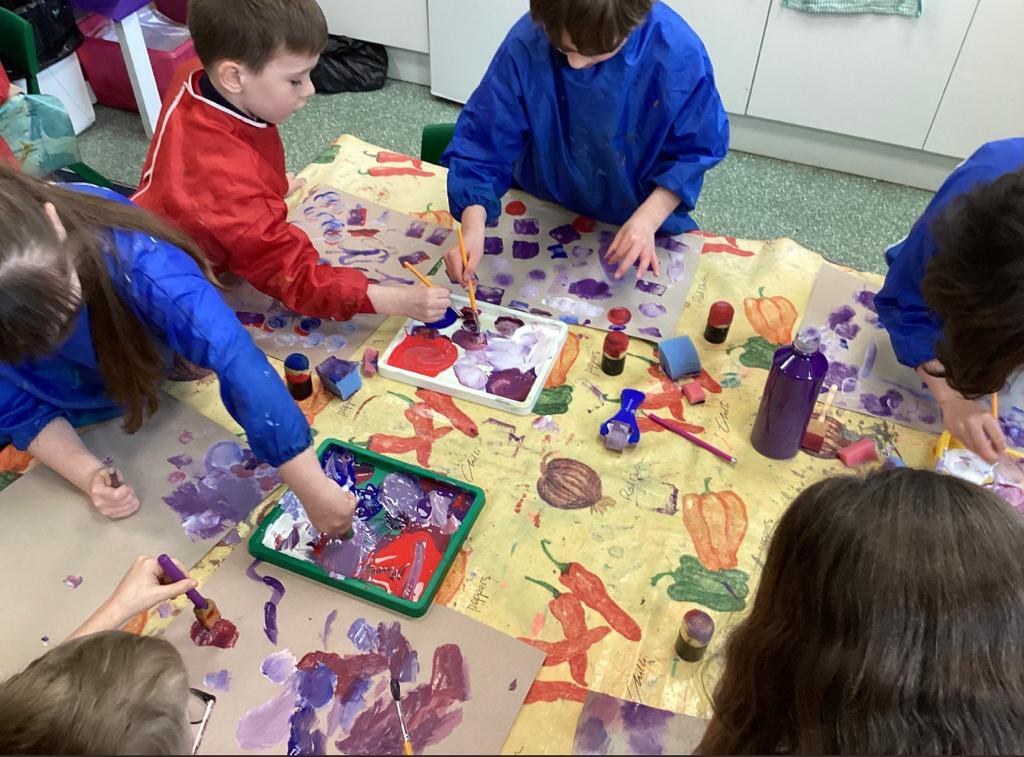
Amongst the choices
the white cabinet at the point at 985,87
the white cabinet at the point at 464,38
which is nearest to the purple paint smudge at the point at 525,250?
the white cabinet at the point at 464,38

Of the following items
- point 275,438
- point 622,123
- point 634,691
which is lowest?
point 634,691

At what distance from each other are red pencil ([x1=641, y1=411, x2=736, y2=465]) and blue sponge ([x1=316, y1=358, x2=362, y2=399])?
0.45 m

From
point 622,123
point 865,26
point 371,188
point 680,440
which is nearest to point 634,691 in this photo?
point 680,440

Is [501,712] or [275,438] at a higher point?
[275,438]

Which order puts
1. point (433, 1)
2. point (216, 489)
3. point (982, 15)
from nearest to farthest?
point (216, 489), point (982, 15), point (433, 1)

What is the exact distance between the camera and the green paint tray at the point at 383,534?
989 mm

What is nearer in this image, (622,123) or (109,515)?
(109,515)

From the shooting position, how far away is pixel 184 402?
1.23 m

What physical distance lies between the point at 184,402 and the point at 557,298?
0.63 m

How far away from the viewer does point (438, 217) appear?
1.57 meters

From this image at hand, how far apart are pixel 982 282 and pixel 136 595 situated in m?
1.05

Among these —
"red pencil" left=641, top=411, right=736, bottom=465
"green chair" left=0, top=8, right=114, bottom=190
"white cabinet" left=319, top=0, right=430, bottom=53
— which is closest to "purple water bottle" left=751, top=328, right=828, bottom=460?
"red pencil" left=641, top=411, right=736, bottom=465

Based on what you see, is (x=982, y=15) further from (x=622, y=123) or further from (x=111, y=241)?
(x=111, y=241)

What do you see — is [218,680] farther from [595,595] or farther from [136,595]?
[595,595]
